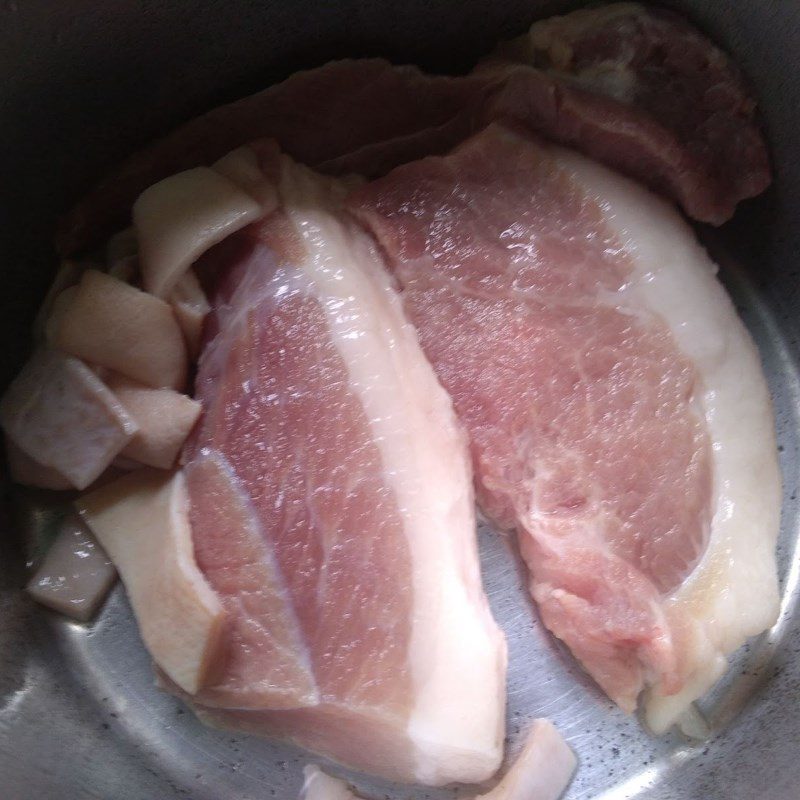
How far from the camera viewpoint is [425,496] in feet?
4.00

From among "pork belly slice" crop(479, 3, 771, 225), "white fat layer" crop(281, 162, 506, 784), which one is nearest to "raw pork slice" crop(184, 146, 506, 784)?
"white fat layer" crop(281, 162, 506, 784)

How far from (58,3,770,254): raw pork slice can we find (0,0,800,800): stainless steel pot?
0.17 ft

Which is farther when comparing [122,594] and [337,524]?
[122,594]

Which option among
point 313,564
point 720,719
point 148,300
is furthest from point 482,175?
point 720,719

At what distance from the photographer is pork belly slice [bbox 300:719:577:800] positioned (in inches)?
49.3

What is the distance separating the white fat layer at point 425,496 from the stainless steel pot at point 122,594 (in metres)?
0.22

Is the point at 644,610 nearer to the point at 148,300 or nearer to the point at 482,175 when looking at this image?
the point at 482,175

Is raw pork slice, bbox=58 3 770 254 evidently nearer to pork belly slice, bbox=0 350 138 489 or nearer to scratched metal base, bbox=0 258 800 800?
pork belly slice, bbox=0 350 138 489

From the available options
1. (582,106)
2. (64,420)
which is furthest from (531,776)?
(582,106)

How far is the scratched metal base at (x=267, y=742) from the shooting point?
129cm

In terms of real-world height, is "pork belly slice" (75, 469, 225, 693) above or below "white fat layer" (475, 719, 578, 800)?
above

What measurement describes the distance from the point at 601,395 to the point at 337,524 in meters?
0.47

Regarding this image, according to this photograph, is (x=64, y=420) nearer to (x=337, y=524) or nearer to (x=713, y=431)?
(x=337, y=524)

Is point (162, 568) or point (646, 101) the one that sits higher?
point (646, 101)
